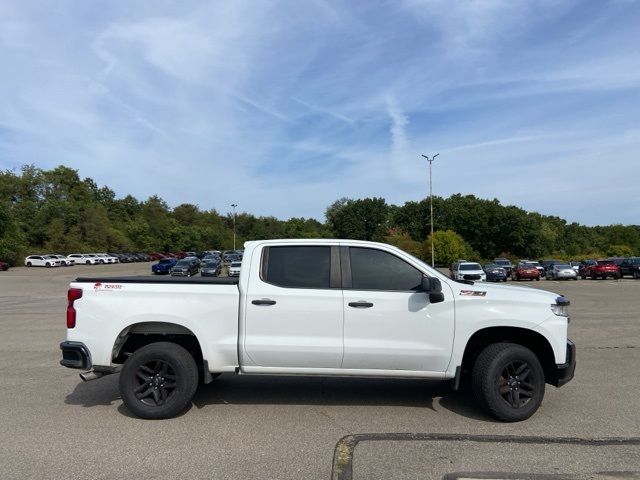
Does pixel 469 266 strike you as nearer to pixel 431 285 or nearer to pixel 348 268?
pixel 348 268

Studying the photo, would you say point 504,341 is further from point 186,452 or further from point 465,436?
point 186,452

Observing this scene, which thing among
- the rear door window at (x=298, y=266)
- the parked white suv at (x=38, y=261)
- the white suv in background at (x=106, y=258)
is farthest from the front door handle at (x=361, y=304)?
the white suv in background at (x=106, y=258)

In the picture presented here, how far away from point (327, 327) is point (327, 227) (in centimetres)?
11946

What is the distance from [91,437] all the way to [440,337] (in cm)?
363

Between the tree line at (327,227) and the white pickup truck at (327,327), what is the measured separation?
5760 centimetres

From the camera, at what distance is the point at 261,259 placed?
5871 mm

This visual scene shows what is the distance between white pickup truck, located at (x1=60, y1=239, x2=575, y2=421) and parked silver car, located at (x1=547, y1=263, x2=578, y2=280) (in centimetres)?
3669

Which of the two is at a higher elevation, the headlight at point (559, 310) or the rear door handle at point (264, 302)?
the rear door handle at point (264, 302)

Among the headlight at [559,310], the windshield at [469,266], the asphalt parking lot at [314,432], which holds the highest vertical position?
the windshield at [469,266]

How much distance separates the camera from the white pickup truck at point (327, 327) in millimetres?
5539

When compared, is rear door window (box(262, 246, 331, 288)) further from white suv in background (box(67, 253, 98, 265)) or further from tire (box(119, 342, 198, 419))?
white suv in background (box(67, 253, 98, 265))

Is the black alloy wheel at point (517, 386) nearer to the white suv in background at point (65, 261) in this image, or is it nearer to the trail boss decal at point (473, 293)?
the trail boss decal at point (473, 293)

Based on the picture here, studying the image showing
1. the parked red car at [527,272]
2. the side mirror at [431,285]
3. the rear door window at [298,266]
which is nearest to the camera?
the side mirror at [431,285]

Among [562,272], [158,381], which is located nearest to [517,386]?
[158,381]
